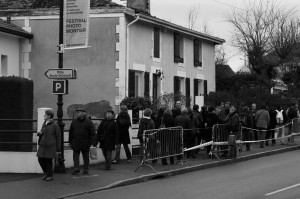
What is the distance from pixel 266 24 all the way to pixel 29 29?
29.1 meters

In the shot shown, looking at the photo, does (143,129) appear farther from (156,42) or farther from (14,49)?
(156,42)

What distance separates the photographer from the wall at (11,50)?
22219 mm

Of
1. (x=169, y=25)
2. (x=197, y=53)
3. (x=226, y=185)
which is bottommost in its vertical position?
(x=226, y=185)

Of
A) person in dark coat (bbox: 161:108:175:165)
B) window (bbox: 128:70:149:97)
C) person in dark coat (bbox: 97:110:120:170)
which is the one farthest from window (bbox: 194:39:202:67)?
person in dark coat (bbox: 97:110:120:170)

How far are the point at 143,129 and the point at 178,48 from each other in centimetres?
1144

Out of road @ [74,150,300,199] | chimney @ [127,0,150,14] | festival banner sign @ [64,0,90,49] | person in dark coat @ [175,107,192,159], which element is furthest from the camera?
chimney @ [127,0,150,14]

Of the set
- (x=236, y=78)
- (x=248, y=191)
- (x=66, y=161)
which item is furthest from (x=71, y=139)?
(x=236, y=78)

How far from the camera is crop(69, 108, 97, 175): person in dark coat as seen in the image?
1459cm

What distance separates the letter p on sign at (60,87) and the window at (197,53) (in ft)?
50.1

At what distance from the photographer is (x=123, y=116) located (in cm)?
1719

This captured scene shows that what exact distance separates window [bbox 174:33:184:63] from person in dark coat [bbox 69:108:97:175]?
42.5 feet

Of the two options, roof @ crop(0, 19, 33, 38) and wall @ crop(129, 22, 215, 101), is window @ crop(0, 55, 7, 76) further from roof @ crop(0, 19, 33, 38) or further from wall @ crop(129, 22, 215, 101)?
wall @ crop(129, 22, 215, 101)

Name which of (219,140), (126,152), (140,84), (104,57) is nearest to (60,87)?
(126,152)

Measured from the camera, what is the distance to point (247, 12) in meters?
49.0
